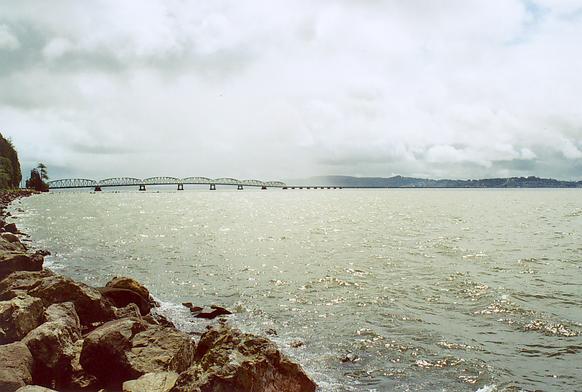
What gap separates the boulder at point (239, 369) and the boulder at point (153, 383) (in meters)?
0.90

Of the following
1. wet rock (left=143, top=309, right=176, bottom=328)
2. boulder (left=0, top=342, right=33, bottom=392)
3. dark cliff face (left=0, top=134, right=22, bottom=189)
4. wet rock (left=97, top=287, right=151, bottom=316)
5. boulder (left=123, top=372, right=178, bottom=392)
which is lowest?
wet rock (left=143, top=309, right=176, bottom=328)

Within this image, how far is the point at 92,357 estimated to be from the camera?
11.9 m

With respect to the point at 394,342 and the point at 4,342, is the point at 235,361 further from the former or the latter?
the point at 394,342

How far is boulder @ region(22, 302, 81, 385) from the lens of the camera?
36.8 ft

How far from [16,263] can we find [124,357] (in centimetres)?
1537

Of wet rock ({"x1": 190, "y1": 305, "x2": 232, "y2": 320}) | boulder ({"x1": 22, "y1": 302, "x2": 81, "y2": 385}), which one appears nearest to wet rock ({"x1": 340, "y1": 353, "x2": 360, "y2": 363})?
wet rock ({"x1": 190, "y1": 305, "x2": 232, "y2": 320})

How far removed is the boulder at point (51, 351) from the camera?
1120 centimetres

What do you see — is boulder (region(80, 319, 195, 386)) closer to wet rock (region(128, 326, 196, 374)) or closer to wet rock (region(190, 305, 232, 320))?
wet rock (region(128, 326, 196, 374))

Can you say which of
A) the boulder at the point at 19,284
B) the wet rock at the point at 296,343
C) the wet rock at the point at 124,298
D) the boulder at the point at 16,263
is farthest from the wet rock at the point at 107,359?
the boulder at the point at 16,263

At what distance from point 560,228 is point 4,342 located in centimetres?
7089

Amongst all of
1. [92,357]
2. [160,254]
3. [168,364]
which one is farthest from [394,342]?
[160,254]

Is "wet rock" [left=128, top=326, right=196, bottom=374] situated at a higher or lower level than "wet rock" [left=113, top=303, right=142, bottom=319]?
higher

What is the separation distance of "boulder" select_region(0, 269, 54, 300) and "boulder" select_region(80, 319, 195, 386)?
6523 mm

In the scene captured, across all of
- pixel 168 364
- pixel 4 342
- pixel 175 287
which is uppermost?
pixel 4 342
